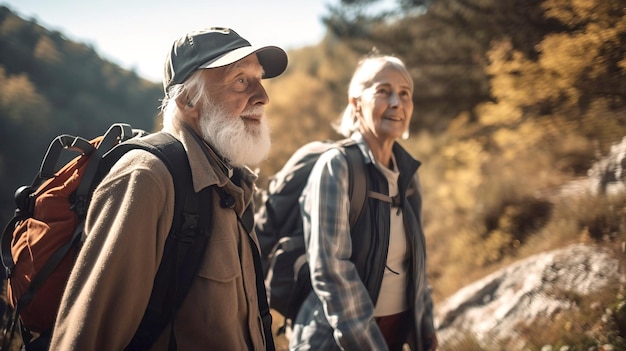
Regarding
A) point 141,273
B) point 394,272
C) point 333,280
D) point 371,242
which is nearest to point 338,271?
point 333,280

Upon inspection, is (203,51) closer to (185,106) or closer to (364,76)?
(185,106)

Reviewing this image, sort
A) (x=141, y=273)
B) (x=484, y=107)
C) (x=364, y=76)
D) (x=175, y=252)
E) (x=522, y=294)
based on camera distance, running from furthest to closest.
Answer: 1. (x=484, y=107)
2. (x=522, y=294)
3. (x=364, y=76)
4. (x=175, y=252)
5. (x=141, y=273)

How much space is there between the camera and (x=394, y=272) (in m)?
2.21

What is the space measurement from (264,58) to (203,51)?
34 cm

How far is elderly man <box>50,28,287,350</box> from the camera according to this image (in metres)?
1.25

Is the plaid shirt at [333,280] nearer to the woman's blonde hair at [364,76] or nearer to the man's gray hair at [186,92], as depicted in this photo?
the woman's blonde hair at [364,76]

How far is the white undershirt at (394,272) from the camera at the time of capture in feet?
7.27

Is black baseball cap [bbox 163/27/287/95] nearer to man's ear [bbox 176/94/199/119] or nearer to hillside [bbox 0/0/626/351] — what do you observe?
man's ear [bbox 176/94/199/119]

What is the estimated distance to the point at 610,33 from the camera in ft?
11.3

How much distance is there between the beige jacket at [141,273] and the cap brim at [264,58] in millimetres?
295

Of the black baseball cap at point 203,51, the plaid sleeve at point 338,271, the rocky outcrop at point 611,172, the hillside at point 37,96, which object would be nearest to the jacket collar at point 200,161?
the black baseball cap at point 203,51

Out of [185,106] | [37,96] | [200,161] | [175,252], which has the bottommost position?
[37,96]

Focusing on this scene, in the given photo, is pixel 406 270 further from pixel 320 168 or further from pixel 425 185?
pixel 425 185

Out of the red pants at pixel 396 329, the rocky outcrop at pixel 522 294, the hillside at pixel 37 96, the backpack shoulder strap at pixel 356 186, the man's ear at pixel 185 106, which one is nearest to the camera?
the man's ear at pixel 185 106
